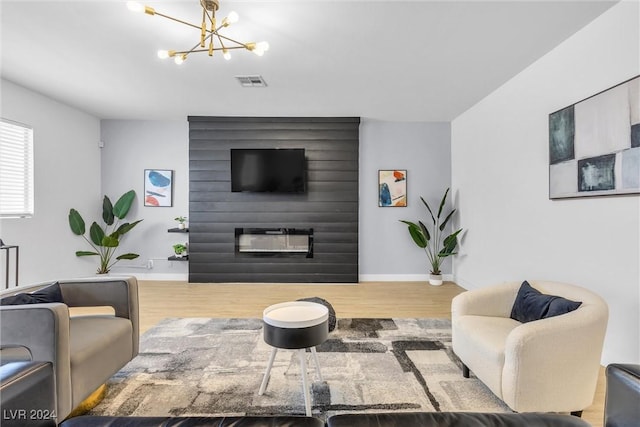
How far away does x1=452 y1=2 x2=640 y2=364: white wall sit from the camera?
7.06 ft

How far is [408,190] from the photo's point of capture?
5.18 m

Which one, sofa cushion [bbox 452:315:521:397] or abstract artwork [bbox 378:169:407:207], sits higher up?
abstract artwork [bbox 378:169:407:207]

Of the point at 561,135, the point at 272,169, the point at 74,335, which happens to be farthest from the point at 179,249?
the point at 561,135

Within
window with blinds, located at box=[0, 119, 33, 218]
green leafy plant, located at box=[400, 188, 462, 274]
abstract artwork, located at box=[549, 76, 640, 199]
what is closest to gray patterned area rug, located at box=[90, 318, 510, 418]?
abstract artwork, located at box=[549, 76, 640, 199]

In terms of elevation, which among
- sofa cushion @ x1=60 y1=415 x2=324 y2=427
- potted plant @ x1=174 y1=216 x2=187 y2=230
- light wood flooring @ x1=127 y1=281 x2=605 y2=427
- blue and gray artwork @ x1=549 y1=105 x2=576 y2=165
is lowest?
light wood flooring @ x1=127 y1=281 x2=605 y2=427

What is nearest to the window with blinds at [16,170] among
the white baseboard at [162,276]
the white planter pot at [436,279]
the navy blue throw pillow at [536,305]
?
the white baseboard at [162,276]

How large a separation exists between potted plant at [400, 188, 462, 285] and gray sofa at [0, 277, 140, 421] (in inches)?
150

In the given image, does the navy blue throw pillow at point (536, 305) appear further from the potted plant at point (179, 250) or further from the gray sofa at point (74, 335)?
the potted plant at point (179, 250)

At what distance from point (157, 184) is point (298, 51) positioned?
11.6 ft

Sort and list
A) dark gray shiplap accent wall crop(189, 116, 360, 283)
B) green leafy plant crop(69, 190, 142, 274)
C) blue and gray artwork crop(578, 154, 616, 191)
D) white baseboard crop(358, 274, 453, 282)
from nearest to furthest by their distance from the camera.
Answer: blue and gray artwork crop(578, 154, 616, 191)
green leafy plant crop(69, 190, 142, 274)
dark gray shiplap accent wall crop(189, 116, 360, 283)
white baseboard crop(358, 274, 453, 282)

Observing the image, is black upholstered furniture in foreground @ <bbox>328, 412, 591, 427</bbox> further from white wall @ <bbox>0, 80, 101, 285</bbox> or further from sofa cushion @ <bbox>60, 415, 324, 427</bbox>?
white wall @ <bbox>0, 80, 101, 285</bbox>

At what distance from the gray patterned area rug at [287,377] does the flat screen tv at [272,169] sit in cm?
245

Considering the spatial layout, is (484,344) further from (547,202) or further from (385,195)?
(385,195)

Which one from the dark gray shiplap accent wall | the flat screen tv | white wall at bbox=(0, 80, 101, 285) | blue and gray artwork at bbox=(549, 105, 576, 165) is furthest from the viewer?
the dark gray shiplap accent wall
